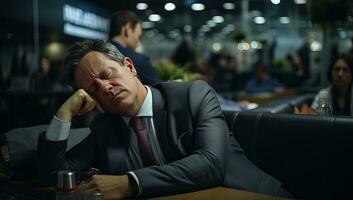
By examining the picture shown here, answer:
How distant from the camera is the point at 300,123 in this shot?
2299 mm

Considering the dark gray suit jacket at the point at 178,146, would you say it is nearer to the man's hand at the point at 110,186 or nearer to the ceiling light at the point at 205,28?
the man's hand at the point at 110,186

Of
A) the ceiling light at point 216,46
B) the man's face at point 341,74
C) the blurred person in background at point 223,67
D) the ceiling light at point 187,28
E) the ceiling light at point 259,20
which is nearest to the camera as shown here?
the man's face at point 341,74

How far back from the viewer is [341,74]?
3852mm

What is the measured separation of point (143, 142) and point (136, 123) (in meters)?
0.08

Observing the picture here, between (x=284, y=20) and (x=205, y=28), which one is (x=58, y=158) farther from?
(x=205, y=28)

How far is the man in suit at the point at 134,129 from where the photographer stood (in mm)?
1693

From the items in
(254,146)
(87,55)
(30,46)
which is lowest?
(254,146)

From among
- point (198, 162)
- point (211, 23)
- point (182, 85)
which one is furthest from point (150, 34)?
point (198, 162)

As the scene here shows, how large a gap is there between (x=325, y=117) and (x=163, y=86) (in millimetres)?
921

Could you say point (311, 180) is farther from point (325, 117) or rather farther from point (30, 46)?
point (30, 46)

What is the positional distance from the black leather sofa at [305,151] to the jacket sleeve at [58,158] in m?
1.03

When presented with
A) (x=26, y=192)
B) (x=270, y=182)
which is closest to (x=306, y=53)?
(x=270, y=182)

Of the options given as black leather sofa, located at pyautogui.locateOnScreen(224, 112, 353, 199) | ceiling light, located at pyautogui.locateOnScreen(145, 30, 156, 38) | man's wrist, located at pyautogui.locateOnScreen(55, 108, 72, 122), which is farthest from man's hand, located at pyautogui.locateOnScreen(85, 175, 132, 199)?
ceiling light, located at pyautogui.locateOnScreen(145, 30, 156, 38)

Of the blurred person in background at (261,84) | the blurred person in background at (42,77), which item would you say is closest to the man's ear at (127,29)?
the blurred person in background at (42,77)
